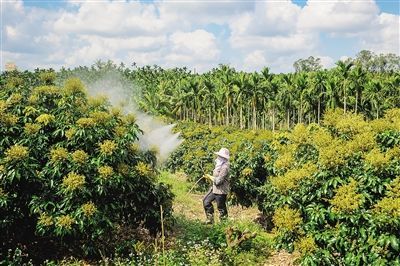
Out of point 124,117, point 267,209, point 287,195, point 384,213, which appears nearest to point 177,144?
point 267,209

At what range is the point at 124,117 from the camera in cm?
834

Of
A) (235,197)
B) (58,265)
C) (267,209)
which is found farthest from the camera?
(235,197)

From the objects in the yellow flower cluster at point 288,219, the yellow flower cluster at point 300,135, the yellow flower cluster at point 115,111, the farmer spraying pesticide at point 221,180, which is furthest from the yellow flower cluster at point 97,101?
the yellow flower cluster at point 288,219

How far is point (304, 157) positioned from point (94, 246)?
3.74 m

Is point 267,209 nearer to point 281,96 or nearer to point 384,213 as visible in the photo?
point 384,213

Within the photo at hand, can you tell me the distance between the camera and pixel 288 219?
254 inches

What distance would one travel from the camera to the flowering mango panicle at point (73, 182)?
22.5ft

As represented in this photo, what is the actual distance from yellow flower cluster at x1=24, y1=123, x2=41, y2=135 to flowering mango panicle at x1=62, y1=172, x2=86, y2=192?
1.13m

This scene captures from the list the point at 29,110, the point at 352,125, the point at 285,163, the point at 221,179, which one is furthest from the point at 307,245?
Result: the point at 29,110

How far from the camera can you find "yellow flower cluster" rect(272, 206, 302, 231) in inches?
254

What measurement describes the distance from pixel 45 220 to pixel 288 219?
11.8ft

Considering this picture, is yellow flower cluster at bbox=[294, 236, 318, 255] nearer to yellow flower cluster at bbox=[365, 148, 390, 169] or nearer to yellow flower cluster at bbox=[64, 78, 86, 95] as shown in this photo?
yellow flower cluster at bbox=[365, 148, 390, 169]

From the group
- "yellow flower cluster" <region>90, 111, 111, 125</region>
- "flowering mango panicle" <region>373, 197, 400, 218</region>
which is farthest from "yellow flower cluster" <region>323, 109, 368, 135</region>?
"yellow flower cluster" <region>90, 111, 111, 125</region>

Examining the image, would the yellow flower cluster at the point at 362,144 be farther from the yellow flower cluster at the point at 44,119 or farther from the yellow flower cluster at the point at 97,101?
the yellow flower cluster at the point at 44,119
